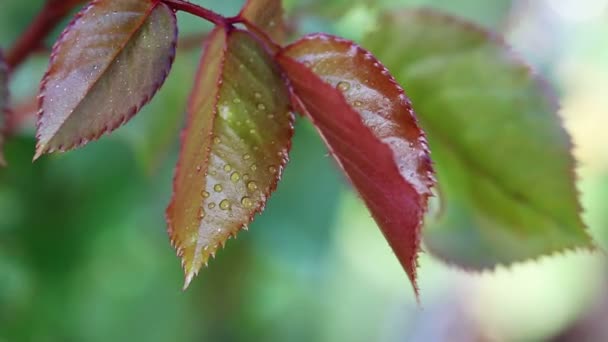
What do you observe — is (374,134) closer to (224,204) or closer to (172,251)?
(224,204)

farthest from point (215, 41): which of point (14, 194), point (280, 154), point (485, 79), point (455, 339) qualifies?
point (455, 339)

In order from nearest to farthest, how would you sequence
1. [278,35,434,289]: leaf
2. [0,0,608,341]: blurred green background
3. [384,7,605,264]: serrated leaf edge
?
1. [278,35,434,289]: leaf
2. [384,7,605,264]: serrated leaf edge
3. [0,0,608,341]: blurred green background

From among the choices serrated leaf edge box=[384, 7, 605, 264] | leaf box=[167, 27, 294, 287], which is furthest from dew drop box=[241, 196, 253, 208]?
serrated leaf edge box=[384, 7, 605, 264]

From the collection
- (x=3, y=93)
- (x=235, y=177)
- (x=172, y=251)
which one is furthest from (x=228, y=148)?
(x=172, y=251)

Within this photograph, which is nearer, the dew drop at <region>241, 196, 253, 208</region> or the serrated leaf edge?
the dew drop at <region>241, 196, 253, 208</region>

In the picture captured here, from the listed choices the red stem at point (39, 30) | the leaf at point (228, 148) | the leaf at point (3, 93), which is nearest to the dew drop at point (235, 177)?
the leaf at point (228, 148)

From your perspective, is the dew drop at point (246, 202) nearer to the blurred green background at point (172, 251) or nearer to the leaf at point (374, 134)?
the leaf at point (374, 134)

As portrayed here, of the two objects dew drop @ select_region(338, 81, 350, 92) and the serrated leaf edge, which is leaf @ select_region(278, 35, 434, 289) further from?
the serrated leaf edge

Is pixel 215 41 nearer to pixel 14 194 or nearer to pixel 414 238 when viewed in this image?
pixel 414 238
